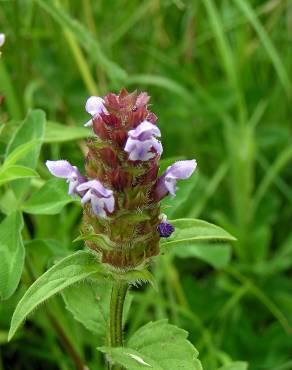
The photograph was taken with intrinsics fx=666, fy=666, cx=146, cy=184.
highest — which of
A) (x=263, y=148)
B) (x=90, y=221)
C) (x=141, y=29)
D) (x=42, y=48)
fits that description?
(x=141, y=29)

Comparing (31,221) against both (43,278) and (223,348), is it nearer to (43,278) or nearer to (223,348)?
(223,348)

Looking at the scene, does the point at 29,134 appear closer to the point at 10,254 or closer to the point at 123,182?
the point at 10,254

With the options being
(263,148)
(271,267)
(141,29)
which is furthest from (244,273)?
(141,29)

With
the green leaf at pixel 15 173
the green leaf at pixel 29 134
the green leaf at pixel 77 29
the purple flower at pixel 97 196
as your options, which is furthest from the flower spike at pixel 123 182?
the green leaf at pixel 77 29

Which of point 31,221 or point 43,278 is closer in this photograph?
point 43,278

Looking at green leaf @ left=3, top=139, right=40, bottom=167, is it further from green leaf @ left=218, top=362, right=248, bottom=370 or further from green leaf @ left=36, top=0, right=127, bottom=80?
green leaf @ left=36, top=0, right=127, bottom=80

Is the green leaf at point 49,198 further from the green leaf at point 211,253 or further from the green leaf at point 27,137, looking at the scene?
the green leaf at point 211,253

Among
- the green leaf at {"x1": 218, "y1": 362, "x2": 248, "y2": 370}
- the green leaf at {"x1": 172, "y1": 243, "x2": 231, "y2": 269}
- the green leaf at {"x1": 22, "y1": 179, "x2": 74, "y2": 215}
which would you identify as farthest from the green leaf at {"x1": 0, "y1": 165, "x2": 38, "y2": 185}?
the green leaf at {"x1": 172, "y1": 243, "x2": 231, "y2": 269}
